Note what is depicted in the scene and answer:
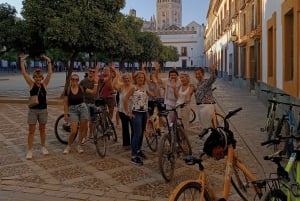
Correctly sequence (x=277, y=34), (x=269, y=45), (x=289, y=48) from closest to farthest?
(x=289, y=48) < (x=277, y=34) < (x=269, y=45)

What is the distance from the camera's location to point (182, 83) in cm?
780

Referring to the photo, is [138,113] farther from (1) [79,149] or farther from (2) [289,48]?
(2) [289,48]

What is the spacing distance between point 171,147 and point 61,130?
14.5 feet

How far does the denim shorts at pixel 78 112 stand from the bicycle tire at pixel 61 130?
118 centimetres

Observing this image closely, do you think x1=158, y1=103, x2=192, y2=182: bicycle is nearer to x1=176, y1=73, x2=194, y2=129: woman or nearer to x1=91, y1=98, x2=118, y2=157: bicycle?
x1=176, y1=73, x2=194, y2=129: woman

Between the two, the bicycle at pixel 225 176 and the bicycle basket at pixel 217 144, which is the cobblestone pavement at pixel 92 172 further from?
the bicycle basket at pixel 217 144

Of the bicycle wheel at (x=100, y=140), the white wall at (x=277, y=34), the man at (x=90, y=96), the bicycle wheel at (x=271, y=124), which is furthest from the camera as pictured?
the white wall at (x=277, y=34)

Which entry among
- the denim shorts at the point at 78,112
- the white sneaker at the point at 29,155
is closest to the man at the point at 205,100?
the denim shorts at the point at 78,112

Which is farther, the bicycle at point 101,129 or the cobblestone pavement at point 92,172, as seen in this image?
the bicycle at point 101,129

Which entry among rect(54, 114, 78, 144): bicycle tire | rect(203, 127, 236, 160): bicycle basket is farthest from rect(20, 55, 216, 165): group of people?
rect(203, 127, 236, 160): bicycle basket

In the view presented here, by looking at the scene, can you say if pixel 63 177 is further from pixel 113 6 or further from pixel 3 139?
pixel 113 6

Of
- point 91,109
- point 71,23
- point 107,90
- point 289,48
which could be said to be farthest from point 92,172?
point 71,23

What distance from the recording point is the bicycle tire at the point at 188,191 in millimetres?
3691

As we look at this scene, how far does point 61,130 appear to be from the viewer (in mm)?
9891
